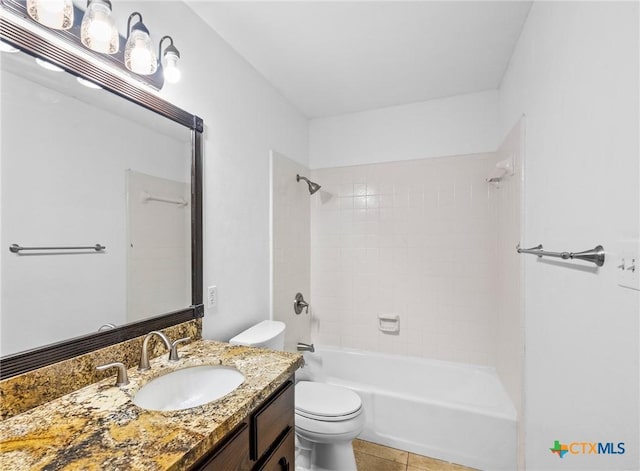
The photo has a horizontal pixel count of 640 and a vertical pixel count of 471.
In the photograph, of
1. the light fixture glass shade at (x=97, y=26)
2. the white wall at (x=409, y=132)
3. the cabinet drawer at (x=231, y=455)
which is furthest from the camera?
the white wall at (x=409, y=132)

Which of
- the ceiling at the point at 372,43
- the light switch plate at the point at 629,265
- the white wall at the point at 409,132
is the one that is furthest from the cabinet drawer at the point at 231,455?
the white wall at the point at 409,132

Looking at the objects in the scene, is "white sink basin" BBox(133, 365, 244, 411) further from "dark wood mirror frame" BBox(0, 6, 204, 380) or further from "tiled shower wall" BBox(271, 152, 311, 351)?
"tiled shower wall" BBox(271, 152, 311, 351)

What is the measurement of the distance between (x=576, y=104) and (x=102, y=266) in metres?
1.73

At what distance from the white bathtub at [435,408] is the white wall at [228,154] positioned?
101 centimetres

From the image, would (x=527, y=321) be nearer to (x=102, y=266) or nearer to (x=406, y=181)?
(x=406, y=181)

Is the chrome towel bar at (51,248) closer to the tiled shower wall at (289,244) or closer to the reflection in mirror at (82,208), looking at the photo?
the reflection in mirror at (82,208)

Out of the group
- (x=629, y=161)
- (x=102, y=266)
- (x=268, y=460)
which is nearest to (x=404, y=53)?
(x=629, y=161)

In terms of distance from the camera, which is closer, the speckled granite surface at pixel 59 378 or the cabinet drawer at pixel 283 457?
A: the speckled granite surface at pixel 59 378

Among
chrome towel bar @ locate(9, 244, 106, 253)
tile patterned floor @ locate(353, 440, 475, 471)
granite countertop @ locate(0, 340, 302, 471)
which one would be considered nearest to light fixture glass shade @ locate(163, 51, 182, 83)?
chrome towel bar @ locate(9, 244, 106, 253)

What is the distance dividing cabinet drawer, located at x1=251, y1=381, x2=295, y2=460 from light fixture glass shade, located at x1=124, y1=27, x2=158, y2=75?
1.28 metres

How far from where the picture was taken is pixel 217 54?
5.55 ft

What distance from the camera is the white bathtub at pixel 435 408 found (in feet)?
5.99

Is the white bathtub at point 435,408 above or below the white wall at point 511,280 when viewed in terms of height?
below

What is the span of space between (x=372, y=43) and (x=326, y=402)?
213 centimetres
